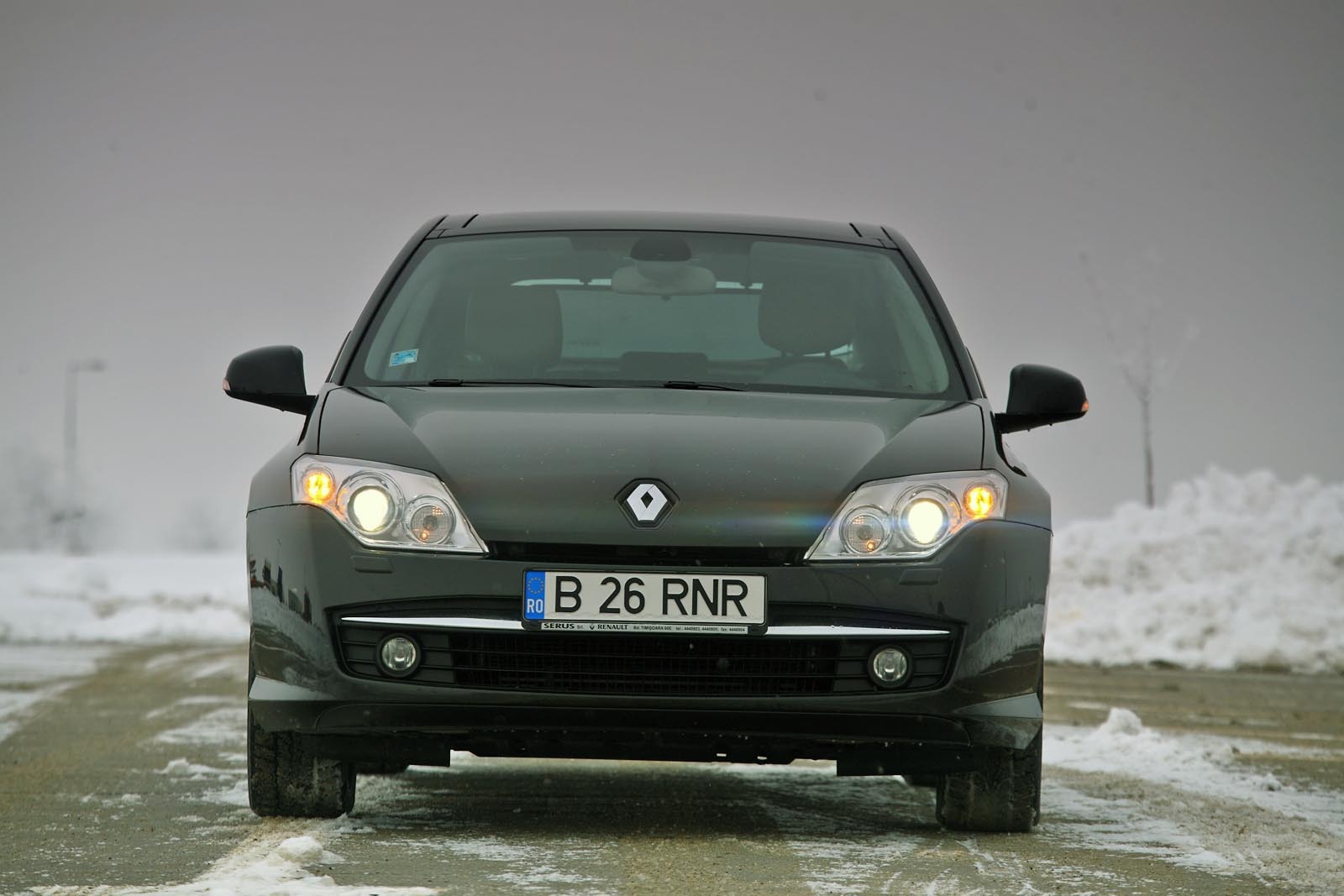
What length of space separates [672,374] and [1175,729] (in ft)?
14.7

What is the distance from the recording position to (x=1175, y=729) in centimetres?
890

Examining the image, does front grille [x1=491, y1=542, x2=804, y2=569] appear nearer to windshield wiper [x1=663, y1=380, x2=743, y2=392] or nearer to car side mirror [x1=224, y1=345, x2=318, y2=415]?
windshield wiper [x1=663, y1=380, x2=743, y2=392]

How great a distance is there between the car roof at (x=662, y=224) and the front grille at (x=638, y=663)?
1820 mm

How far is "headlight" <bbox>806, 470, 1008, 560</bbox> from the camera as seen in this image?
14.8 feet

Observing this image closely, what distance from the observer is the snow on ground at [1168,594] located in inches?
611

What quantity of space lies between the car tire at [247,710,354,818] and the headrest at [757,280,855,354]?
1735mm

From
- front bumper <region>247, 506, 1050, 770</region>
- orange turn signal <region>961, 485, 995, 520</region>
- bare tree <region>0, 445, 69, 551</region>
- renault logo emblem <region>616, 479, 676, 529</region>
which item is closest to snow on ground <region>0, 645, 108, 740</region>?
front bumper <region>247, 506, 1050, 770</region>

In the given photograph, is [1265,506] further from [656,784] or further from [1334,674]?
[656,784]

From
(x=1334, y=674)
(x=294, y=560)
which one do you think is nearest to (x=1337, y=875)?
(x=294, y=560)

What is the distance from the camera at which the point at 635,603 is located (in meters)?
4.43

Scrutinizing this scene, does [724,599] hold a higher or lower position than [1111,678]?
higher

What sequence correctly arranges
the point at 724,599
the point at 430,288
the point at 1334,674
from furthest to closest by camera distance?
the point at 1334,674 < the point at 430,288 < the point at 724,599

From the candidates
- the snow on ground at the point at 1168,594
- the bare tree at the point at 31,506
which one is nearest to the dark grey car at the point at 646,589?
the snow on ground at the point at 1168,594

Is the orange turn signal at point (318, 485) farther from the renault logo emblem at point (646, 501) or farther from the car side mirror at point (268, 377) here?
the renault logo emblem at point (646, 501)
